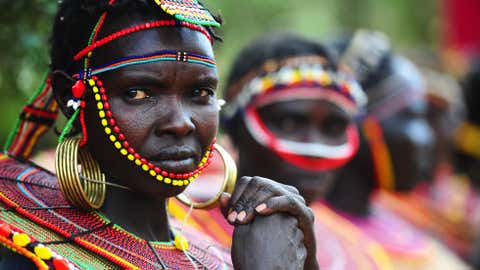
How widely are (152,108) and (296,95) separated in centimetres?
216

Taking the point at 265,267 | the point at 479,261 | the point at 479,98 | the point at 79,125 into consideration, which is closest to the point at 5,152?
the point at 79,125

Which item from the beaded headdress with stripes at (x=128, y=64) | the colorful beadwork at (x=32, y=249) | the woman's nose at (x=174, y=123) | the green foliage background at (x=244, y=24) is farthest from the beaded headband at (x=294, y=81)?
the colorful beadwork at (x=32, y=249)

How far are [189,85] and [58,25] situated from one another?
0.60m

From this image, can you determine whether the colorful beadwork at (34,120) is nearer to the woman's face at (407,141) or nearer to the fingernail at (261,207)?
the fingernail at (261,207)

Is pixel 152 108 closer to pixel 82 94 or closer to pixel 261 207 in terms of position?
pixel 82 94

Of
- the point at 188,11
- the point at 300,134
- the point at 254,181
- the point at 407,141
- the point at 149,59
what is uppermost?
the point at 188,11

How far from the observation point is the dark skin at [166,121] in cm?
240

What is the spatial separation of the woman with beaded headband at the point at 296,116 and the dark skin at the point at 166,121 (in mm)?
1816

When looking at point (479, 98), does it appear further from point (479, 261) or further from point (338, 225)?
point (338, 225)

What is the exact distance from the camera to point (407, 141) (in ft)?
19.3

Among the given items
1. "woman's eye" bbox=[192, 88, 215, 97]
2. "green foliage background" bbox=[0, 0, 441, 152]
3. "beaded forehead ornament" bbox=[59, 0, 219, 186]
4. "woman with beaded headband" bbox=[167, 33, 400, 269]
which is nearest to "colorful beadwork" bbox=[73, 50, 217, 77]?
"beaded forehead ornament" bbox=[59, 0, 219, 186]

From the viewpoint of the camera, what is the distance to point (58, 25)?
107 inches

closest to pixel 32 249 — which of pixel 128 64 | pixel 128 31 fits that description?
pixel 128 64

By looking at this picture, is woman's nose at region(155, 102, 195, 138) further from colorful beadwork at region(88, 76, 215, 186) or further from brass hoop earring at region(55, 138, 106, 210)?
brass hoop earring at region(55, 138, 106, 210)
